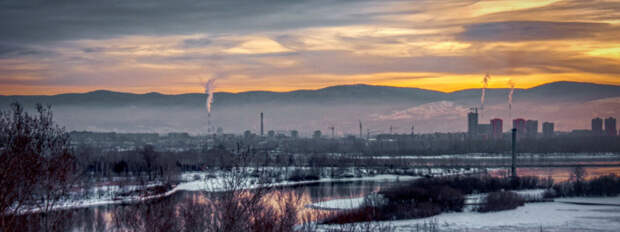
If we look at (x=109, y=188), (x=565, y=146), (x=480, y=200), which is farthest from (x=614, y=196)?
(x=565, y=146)

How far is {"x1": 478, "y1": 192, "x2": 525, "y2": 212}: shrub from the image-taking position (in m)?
27.4

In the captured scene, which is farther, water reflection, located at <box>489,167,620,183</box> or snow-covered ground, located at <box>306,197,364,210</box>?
water reflection, located at <box>489,167,620,183</box>

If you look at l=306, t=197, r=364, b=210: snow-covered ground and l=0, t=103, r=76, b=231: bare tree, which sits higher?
l=0, t=103, r=76, b=231: bare tree

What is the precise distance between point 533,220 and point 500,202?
4.33 meters

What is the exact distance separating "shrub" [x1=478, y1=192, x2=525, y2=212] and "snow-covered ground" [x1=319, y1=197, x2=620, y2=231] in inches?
14.9

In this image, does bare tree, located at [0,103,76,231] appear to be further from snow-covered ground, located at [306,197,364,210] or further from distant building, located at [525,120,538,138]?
distant building, located at [525,120,538,138]

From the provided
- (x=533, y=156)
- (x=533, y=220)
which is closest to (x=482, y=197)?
(x=533, y=220)

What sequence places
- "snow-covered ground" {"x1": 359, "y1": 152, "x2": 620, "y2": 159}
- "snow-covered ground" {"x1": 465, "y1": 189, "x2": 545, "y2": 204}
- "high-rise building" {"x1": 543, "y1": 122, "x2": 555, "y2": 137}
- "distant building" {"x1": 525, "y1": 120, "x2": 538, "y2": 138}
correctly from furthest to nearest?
1. "high-rise building" {"x1": 543, "y1": 122, "x2": 555, "y2": 137}
2. "distant building" {"x1": 525, "y1": 120, "x2": 538, "y2": 138}
3. "snow-covered ground" {"x1": 359, "y1": 152, "x2": 620, "y2": 159}
4. "snow-covered ground" {"x1": 465, "y1": 189, "x2": 545, "y2": 204}

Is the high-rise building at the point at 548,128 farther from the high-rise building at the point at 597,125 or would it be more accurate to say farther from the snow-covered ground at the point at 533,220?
the snow-covered ground at the point at 533,220

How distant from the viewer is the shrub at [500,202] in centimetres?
2741

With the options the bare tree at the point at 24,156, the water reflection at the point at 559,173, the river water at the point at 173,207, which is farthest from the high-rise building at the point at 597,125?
the bare tree at the point at 24,156

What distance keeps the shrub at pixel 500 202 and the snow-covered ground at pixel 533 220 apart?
38cm

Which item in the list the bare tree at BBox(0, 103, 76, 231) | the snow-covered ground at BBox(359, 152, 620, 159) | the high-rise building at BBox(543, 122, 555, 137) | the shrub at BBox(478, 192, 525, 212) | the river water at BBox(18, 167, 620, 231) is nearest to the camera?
the bare tree at BBox(0, 103, 76, 231)

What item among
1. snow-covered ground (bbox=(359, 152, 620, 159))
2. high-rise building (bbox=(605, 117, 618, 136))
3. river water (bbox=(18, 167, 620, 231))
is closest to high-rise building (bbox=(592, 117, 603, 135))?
high-rise building (bbox=(605, 117, 618, 136))
